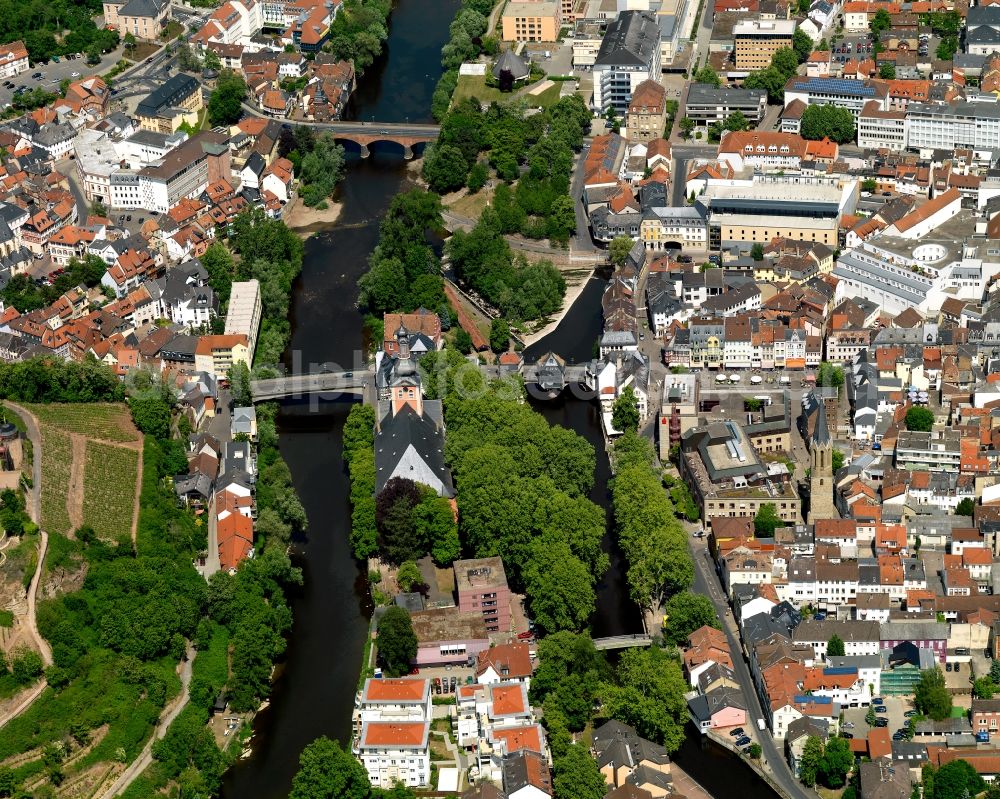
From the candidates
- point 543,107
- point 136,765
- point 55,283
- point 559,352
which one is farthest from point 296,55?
point 136,765

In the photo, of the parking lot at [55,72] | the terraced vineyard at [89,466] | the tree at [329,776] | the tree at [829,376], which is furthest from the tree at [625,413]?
the parking lot at [55,72]

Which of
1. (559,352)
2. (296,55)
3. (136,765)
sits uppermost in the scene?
(296,55)

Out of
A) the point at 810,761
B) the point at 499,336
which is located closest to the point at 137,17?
the point at 499,336

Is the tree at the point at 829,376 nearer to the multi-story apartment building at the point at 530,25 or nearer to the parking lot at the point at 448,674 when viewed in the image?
the parking lot at the point at 448,674

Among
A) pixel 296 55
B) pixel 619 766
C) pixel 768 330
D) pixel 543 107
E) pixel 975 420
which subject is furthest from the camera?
pixel 296 55

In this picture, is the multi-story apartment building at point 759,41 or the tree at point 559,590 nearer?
the tree at point 559,590

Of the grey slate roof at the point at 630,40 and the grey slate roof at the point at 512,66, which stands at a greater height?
the grey slate roof at the point at 630,40

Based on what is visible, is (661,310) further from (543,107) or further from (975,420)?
(543,107)
